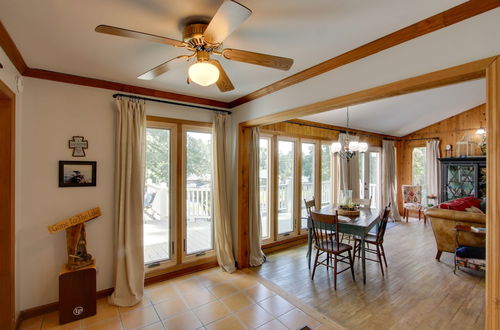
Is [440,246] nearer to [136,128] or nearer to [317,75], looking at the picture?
[317,75]

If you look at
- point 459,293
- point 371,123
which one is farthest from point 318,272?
point 371,123

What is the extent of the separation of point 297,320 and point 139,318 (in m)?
1.66

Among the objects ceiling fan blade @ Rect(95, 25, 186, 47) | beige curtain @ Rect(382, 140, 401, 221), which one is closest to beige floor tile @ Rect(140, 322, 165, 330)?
ceiling fan blade @ Rect(95, 25, 186, 47)

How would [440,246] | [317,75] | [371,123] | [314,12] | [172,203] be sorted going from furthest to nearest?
[371,123], [440,246], [172,203], [317,75], [314,12]

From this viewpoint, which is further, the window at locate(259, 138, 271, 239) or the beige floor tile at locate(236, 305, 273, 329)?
the window at locate(259, 138, 271, 239)

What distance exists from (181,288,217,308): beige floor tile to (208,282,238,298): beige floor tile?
65mm

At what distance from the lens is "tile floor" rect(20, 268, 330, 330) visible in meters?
2.41

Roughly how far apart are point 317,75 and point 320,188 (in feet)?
10.8

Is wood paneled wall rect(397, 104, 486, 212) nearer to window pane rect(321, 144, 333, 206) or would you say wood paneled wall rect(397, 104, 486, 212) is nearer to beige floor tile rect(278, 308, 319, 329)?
window pane rect(321, 144, 333, 206)

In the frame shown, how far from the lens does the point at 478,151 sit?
19.9ft

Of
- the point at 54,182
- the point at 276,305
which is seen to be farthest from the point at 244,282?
the point at 54,182

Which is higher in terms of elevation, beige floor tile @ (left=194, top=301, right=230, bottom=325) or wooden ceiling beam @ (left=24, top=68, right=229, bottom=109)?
wooden ceiling beam @ (left=24, top=68, right=229, bottom=109)

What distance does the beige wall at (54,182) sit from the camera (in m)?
2.53

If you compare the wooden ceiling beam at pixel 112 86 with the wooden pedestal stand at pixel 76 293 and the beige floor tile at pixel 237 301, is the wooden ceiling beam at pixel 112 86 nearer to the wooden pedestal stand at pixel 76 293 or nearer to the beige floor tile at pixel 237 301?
the wooden pedestal stand at pixel 76 293
